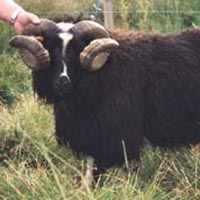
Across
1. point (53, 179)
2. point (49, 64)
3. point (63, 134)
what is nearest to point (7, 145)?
point (63, 134)

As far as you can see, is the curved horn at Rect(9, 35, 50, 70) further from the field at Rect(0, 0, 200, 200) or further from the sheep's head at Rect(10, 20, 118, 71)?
the field at Rect(0, 0, 200, 200)

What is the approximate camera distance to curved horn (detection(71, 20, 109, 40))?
20.3ft

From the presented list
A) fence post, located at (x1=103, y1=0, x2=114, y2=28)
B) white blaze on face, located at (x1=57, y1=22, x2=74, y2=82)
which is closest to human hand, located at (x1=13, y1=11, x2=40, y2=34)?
white blaze on face, located at (x1=57, y1=22, x2=74, y2=82)

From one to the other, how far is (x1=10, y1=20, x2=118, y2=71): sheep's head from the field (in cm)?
69

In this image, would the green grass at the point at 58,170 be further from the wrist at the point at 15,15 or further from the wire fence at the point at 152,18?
the wire fence at the point at 152,18

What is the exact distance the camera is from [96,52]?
6.15 meters

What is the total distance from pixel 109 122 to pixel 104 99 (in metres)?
0.21

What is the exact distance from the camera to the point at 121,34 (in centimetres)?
661

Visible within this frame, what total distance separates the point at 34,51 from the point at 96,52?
0.53 meters

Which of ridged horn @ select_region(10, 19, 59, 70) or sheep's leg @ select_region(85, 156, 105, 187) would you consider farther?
sheep's leg @ select_region(85, 156, 105, 187)

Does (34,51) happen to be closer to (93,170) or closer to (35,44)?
(35,44)

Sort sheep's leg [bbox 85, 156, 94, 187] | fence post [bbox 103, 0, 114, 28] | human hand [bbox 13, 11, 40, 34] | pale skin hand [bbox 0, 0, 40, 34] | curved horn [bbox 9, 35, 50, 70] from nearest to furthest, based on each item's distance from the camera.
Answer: pale skin hand [bbox 0, 0, 40, 34]
human hand [bbox 13, 11, 40, 34]
curved horn [bbox 9, 35, 50, 70]
sheep's leg [bbox 85, 156, 94, 187]
fence post [bbox 103, 0, 114, 28]

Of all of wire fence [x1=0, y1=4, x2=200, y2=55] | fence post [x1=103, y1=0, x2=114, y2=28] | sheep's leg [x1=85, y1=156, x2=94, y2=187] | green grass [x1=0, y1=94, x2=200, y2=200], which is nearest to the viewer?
green grass [x1=0, y1=94, x2=200, y2=200]

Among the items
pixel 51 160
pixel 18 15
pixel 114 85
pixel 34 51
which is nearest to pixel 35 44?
pixel 34 51
